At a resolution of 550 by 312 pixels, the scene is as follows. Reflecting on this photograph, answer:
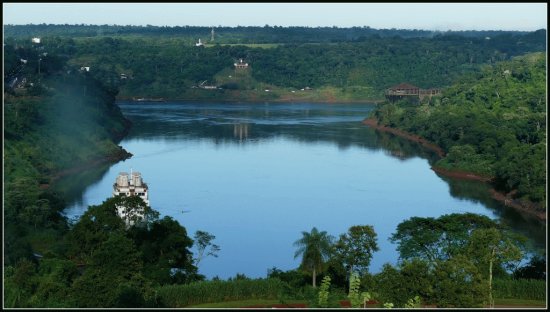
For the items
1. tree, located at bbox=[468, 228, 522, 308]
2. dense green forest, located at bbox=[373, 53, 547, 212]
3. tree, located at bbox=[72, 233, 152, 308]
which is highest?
tree, located at bbox=[468, 228, 522, 308]

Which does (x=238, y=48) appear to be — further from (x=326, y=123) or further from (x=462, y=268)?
(x=462, y=268)

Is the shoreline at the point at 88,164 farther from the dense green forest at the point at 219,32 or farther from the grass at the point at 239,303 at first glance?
the dense green forest at the point at 219,32

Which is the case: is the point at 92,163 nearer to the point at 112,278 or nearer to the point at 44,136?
the point at 44,136

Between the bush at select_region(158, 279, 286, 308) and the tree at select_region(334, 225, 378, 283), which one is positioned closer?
the bush at select_region(158, 279, 286, 308)

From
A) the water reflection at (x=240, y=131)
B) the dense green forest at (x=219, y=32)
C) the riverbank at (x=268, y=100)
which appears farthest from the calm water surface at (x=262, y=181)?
the dense green forest at (x=219, y=32)

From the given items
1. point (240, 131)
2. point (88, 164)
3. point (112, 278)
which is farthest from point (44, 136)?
point (112, 278)

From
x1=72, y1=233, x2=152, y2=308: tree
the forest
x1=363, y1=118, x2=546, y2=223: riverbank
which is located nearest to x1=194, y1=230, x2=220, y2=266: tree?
the forest

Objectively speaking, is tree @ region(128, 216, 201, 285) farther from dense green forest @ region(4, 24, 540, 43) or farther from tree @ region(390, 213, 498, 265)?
dense green forest @ region(4, 24, 540, 43)
